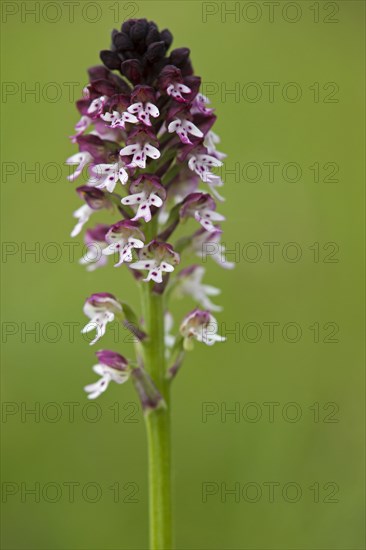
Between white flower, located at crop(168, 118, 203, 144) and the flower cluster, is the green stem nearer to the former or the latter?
the flower cluster

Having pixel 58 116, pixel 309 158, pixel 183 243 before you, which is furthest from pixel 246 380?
pixel 58 116

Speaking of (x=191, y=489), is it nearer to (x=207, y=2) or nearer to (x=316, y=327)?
(x=316, y=327)

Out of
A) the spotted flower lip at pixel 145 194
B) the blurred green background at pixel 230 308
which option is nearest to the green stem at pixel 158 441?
the spotted flower lip at pixel 145 194

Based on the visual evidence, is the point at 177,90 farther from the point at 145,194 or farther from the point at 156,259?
the point at 156,259

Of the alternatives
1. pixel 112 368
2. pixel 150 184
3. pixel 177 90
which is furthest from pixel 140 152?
pixel 112 368

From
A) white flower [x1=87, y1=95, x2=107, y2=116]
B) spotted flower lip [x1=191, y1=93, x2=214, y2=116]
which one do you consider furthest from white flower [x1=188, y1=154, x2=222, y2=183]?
white flower [x1=87, y1=95, x2=107, y2=116]

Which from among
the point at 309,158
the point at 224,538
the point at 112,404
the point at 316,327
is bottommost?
the point at 224,538
